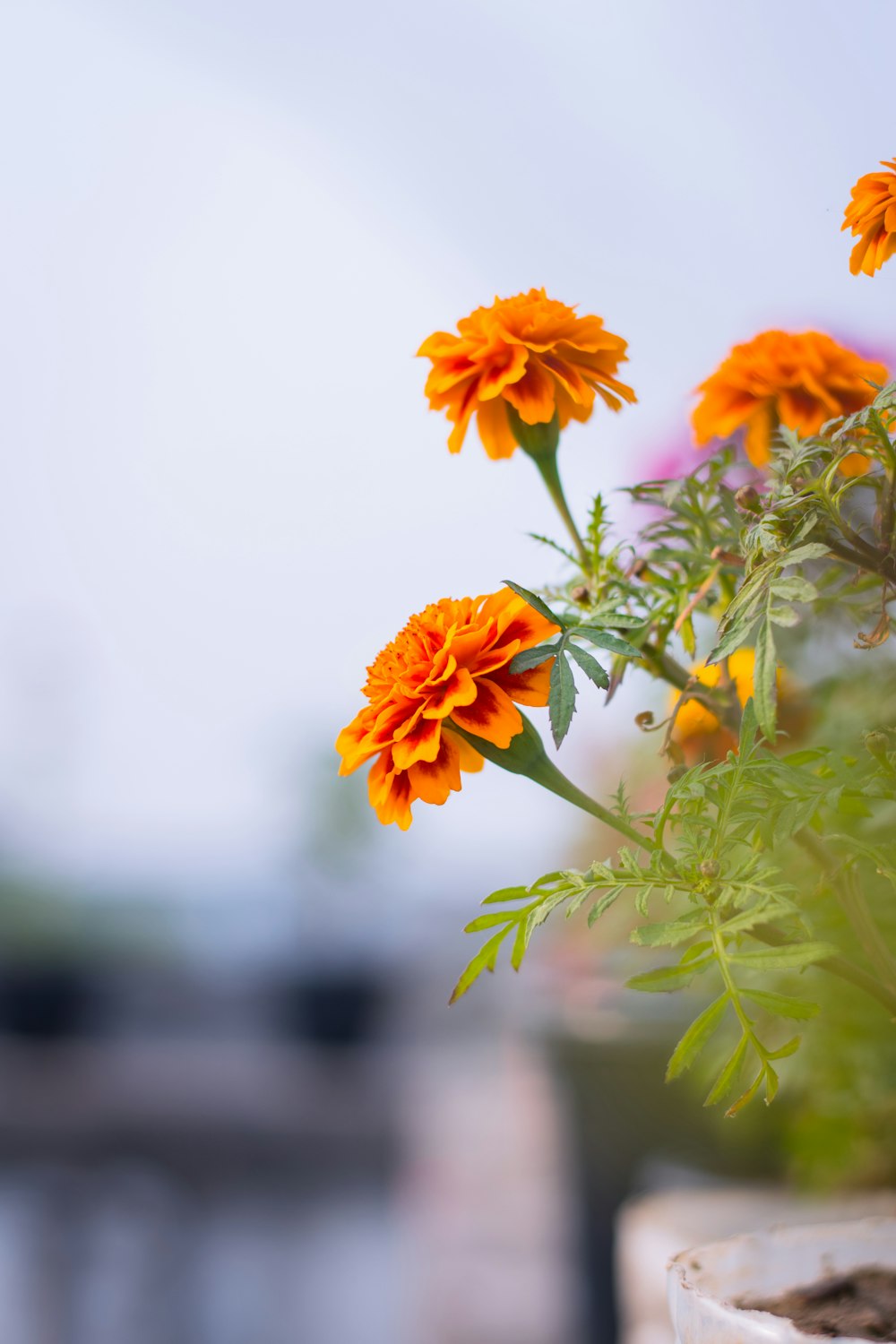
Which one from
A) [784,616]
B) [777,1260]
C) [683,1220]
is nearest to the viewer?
[784,616]

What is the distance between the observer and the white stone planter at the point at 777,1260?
290 millimetres

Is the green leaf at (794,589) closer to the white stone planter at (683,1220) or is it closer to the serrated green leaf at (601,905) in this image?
the serrated green leaf at (601,905)

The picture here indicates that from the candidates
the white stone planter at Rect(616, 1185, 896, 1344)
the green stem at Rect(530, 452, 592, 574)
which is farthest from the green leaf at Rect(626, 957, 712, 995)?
the white stone planter at Rect(616, 1185, 896, 1344)

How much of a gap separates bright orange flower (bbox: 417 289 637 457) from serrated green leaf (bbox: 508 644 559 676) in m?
0.07

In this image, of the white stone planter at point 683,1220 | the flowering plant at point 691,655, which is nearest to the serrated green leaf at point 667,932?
the flowering plant at point 691,655

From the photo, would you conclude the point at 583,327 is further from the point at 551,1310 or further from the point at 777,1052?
the point at 551,1310

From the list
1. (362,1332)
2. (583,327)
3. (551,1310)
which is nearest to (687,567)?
(583,327)

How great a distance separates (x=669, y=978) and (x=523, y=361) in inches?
5.7

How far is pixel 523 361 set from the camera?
27cm

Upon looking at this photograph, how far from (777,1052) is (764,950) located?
0.03 m

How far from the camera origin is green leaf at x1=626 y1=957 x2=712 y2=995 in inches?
9.3

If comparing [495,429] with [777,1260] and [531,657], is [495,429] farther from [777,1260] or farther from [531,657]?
[777,1260]

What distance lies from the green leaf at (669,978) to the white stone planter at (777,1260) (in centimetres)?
8

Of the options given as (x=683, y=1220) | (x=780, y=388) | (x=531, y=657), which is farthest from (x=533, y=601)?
(x=683, y=1220)
